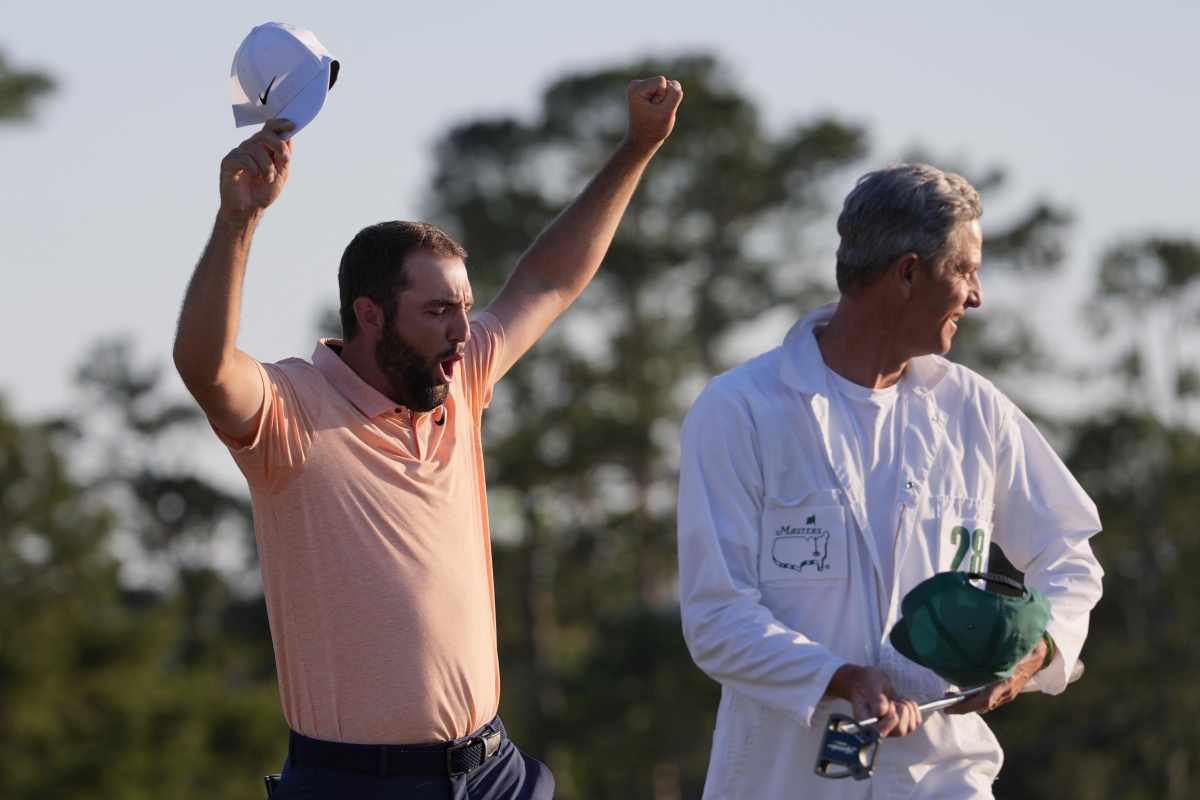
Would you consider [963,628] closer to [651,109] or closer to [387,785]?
[387,785]

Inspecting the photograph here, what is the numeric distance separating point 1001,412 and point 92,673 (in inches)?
953

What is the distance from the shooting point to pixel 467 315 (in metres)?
4.32

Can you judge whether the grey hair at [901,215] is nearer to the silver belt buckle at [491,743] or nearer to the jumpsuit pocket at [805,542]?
the jumpsuit pocket at [805,542]

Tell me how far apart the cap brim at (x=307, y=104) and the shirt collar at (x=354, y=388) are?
1.87 ft

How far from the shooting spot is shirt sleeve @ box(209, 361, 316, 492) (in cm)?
400

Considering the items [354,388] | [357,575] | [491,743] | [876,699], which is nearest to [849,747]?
[876,699]

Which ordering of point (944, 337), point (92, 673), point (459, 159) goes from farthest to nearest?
point (459, 159), point (92, 673), point (944, 337)

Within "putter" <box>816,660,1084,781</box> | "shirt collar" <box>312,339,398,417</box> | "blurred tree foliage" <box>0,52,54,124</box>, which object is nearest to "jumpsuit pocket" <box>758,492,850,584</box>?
"putter" <box>816,660,1084,781</box>

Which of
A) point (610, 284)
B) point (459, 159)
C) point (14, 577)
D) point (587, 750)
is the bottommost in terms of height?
point (587, 750)

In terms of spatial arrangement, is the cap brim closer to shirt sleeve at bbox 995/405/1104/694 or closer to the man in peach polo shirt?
the man in peach polo shirt

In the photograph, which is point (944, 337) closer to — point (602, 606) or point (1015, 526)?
point (1015, 526)

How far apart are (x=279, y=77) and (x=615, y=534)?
27.6 meters

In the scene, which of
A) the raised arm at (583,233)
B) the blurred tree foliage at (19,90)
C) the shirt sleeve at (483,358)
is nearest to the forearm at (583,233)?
the raised arm at (583,233)

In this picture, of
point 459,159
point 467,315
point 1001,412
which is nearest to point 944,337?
point 1001,412
